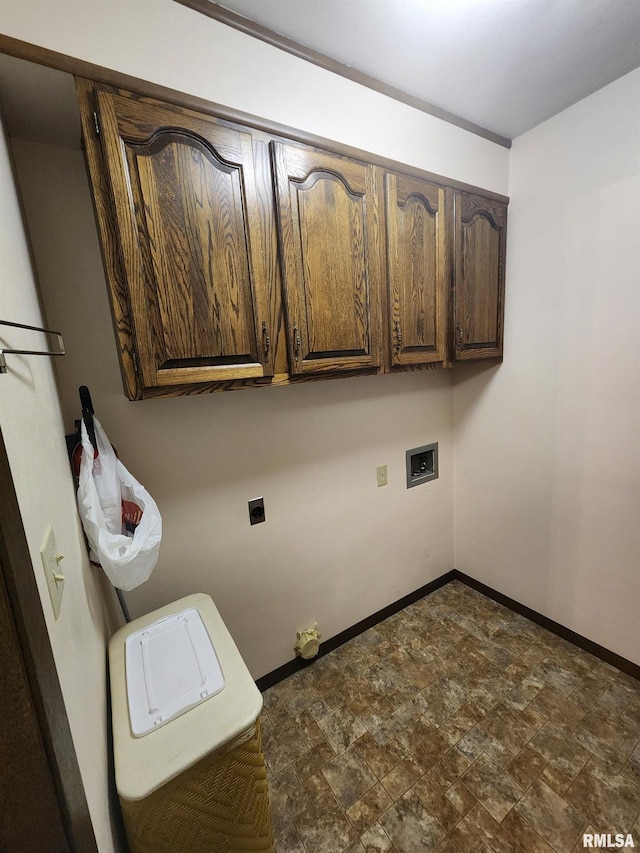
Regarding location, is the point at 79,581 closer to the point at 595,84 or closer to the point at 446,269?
the point at 446,269

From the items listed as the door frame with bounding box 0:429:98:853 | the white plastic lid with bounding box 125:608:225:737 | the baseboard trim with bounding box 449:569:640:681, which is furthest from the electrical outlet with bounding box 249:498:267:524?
the baseboard trim with bounding box 449:569:640:681

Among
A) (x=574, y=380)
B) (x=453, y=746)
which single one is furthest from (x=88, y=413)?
(x=574, y=380)

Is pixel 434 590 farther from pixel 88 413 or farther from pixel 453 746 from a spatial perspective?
pixel 88 413

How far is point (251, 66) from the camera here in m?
1.04

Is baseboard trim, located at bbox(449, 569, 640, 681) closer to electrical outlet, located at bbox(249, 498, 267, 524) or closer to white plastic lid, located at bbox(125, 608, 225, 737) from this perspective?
electrical outlet, located at bbox(249, 498, 267, 524)

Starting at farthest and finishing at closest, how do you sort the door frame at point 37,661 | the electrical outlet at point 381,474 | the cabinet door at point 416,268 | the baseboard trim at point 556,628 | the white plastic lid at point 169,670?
the electrical outlet at point 381,474
the baseboard trim at point 556,628
the cabinet door at point 416,268
the white plastic lid at point 169,670
the door frame at point 37,661

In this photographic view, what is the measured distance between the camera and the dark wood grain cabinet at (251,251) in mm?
890

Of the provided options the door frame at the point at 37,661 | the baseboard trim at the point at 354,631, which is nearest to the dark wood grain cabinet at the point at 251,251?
the door frame at the point at 37,661

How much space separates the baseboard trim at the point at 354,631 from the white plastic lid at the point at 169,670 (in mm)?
757

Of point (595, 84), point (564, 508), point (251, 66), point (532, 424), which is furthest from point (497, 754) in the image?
point (595, 84)

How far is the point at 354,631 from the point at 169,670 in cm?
119

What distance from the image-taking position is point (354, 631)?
1.90 meters

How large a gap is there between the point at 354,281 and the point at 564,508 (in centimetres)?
157

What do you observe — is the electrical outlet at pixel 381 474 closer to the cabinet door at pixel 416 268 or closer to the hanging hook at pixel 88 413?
the cabinet door at pixel 416 268
